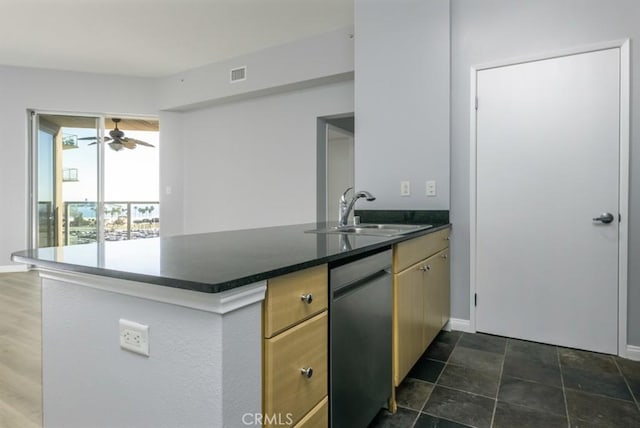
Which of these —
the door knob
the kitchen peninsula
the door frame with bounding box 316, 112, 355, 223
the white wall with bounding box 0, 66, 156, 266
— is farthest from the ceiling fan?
the door knob

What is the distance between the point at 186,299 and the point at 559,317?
265cm

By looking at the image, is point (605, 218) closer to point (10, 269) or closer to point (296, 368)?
point (296, 368)

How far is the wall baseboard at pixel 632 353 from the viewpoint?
7.64 feet

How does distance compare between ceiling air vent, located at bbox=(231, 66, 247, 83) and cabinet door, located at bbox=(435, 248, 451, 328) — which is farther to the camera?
ceiling air vent, located at bbox=(231, 66, 247, 83)

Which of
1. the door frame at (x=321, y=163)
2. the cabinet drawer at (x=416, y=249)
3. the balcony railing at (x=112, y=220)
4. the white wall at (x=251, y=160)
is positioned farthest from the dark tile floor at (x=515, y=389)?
the balcony railing at (x=112, y=220)

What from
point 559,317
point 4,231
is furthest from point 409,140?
point 4,231

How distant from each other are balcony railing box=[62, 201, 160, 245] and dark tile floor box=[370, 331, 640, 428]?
5.07 metres

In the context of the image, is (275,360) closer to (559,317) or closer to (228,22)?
(559,317)

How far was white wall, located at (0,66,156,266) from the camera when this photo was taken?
5.25 m

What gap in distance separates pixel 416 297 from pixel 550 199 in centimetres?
133

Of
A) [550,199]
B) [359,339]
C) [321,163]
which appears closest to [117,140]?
[321,163]

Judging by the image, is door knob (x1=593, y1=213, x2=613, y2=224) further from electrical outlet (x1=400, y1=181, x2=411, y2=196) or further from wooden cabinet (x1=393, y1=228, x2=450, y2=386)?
electrical outlet (x1=400, y1=181, x2=411, y2=196)

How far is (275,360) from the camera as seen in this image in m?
0.97

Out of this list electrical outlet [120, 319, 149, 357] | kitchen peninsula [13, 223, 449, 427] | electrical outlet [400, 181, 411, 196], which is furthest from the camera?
electrical outlet [400, 181, 411, 196]
